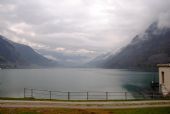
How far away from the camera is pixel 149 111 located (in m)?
26.4

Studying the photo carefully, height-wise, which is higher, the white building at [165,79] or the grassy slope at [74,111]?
the white building at [165,79]

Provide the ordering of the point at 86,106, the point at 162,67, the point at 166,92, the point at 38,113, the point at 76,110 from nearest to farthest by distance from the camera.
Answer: the point at 38,113, the point at 76,110, the point at 86,106, the point at 166,92, the point at 162,67

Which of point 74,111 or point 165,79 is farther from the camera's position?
point 165,79

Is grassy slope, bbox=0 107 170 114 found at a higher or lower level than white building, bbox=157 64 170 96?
lower

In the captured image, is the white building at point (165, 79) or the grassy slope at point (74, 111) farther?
the white building at point (165, 79)

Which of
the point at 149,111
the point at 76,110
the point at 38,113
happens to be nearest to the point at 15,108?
the point at 38,113

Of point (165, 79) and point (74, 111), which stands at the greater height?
point (165, 79)

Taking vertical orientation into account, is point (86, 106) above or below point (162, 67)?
below

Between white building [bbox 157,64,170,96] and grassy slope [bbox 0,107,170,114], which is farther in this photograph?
white building [bbox 157,64,170,96]

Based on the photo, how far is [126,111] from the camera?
87.5 feet

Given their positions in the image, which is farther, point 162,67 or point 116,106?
point 162,67

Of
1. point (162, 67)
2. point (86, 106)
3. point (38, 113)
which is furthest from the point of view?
point (162, 67)

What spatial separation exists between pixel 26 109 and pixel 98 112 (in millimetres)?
7810

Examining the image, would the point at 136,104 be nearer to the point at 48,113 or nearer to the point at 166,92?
the point at 48,113
